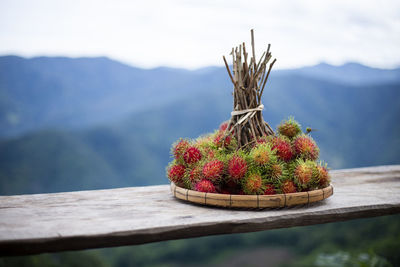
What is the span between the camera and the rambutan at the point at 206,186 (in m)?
1.06

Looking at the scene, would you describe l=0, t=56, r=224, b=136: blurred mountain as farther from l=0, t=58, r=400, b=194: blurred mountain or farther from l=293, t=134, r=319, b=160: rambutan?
l=293, t=134, r=319, b=160: rambutan

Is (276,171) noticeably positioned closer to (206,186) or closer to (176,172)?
(206,186)

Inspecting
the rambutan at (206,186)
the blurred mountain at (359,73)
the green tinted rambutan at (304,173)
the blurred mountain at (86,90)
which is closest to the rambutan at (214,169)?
the rambutan at (206,186)

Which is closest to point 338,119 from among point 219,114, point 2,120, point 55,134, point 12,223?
point 219,114

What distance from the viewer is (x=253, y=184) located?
102 centimetres

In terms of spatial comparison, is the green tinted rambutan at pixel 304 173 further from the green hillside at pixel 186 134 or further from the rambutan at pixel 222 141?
the green hillside at pixel 186 134

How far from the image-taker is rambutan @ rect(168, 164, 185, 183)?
1.15 m

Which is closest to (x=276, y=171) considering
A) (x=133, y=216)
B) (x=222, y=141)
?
(x=222, y=141)

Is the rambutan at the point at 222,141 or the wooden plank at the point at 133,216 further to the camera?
the rambutan at the point at 222,141

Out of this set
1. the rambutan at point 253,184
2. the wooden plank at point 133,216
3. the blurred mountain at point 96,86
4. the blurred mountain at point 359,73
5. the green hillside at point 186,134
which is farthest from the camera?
the green hillside at point 186,134

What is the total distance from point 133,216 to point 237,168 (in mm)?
333

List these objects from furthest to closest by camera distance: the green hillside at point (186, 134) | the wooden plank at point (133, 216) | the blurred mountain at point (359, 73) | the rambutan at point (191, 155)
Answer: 1. the green hillside at point (186, 134)
2. the blurred mountain at point (359, 73)
3. the rambutan at point (191, 155)
4. the wooden plank at point (133, 216)

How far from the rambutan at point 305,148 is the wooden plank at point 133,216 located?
0.16 meters

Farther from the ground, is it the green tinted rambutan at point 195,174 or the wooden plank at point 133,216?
the green tinted rambutan at point 195,174
